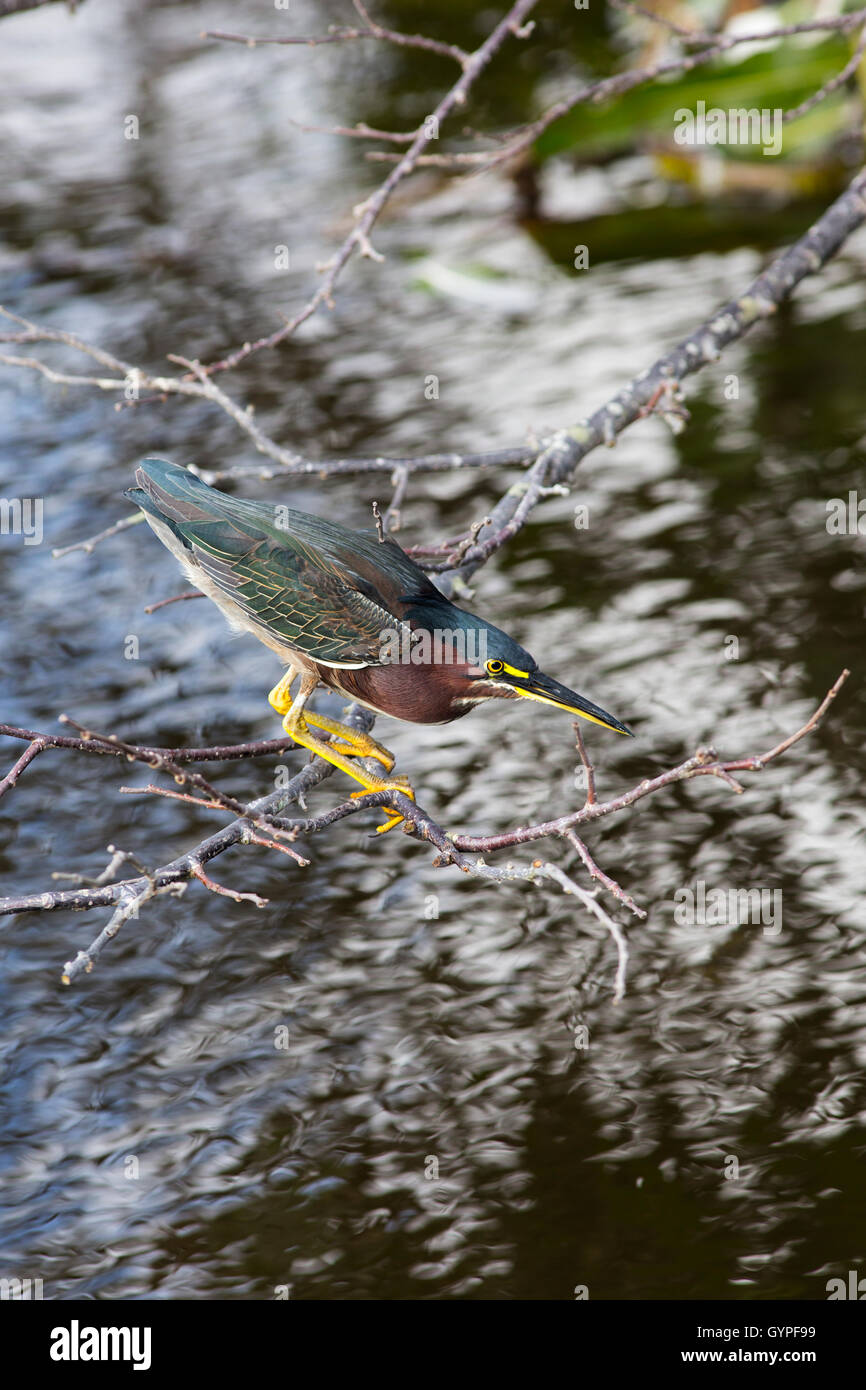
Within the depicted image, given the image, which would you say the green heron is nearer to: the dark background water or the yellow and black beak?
the yellow and black beak

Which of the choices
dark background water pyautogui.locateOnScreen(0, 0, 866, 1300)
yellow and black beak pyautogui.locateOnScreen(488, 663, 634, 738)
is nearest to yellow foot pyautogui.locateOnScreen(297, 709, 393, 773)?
yellow and black beak pyautogui.locateOnScreen(488, 663, 634, 738)

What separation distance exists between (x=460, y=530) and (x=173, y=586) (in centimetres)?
147

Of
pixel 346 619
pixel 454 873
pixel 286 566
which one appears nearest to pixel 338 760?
pixel 346 619

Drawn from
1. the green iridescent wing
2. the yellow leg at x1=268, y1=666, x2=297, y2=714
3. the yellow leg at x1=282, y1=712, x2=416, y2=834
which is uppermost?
the green iridescent wing

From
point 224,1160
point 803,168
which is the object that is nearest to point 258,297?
point 803,168

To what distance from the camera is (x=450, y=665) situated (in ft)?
11.4

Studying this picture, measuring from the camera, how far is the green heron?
3.46 meters

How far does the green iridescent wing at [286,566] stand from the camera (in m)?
3.54

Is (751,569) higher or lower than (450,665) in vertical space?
higher

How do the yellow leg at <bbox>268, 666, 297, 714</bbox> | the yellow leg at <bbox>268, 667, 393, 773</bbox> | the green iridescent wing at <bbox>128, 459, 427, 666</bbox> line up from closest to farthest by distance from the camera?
the green iridescent wing at <bbox>128, 459, 427, 666</bbox> → the yellow leg at <bbox>268, 667, 393, 773</bbox> → the yellow leg at <bbox>268, 666, 297, 714</bbox>

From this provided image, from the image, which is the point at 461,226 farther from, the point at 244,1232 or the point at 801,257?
the point at 244,1232

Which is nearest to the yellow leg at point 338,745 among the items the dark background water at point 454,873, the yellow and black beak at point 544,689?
the yellow and black beak at point 544,689

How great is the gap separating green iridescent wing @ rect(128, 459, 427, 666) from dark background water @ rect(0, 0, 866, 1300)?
63 cm

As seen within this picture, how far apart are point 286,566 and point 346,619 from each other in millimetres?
244
